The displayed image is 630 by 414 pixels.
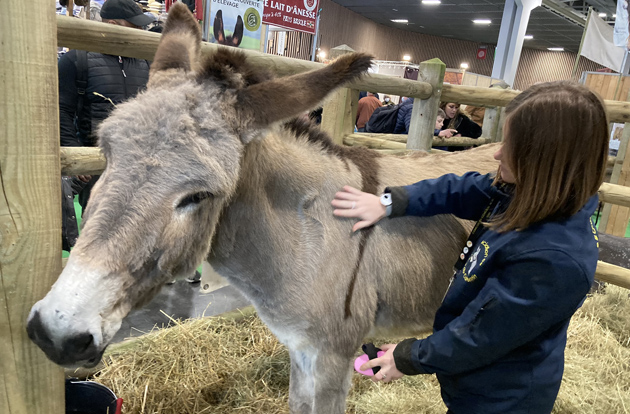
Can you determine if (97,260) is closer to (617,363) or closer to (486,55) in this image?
(617,363)

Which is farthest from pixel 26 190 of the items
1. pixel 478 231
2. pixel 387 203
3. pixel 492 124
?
pixel 492 124

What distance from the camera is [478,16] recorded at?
18844 mm

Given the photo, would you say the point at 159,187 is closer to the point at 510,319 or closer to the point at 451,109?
the point at 510,319

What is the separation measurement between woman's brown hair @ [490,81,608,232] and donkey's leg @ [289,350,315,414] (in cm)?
100

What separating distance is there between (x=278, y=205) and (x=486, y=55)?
90.2 ft

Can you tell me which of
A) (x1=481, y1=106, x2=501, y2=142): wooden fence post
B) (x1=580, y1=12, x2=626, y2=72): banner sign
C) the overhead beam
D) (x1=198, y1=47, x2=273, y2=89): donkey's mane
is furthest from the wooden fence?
the overhead beam

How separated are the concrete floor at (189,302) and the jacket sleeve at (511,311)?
2099mm

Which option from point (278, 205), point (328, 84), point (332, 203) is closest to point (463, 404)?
point (332, 203)

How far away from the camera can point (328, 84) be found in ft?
4.16

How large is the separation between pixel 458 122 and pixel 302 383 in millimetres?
5105

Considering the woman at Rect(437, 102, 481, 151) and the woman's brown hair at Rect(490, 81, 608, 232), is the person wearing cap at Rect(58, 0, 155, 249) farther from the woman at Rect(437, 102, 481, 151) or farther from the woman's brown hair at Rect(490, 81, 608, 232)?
the woman at Rect(437, 102, 481, 151)

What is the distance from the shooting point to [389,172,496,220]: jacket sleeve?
1.68m

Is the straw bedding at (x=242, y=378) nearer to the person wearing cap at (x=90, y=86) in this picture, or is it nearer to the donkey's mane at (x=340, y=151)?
the person wearing cap at (x=90, y=86)

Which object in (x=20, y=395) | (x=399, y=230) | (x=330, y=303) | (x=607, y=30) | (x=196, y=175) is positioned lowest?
(x=20, y=395)
